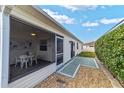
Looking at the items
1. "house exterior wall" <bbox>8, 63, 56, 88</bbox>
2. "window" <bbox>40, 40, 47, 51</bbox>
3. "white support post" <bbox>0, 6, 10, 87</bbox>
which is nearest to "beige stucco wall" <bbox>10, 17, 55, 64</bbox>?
"window" <bbox>40, 40, 47, 51</bbox>

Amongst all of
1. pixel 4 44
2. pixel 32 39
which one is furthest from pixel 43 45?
pixel 4 44

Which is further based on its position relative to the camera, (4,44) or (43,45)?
(43,45)

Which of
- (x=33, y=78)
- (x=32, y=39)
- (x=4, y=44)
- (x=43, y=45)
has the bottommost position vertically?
(x=33, y=78)

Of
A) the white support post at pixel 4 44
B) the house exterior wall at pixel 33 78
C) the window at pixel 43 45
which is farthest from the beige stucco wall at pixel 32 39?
the white support post at pixel 4 44

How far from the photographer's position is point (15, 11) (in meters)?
4.51

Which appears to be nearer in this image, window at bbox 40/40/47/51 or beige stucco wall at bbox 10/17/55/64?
beige stucco wall at bbox 10/17/55/64

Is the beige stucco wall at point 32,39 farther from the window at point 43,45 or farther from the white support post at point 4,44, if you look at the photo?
the white support post at point 4,44

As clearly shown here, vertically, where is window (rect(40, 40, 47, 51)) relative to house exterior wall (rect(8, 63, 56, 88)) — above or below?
above

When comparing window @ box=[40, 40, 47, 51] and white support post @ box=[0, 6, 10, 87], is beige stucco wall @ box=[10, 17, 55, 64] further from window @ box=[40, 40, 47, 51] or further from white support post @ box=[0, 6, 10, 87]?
white support post @ box=[0, 6, 10, 87]

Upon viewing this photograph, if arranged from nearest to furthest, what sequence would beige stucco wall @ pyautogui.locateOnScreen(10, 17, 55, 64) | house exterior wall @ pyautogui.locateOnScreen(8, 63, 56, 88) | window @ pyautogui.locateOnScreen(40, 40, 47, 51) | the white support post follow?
the white support post
house exterior wall @ pyautogui.locateOnScreen(8, 63, 56, 88)
beige stucco wall @ pyautogui.locateOnScreen(10, 17, 55, 64)
window @ pyautogui.locateOnScreen(40, 40, 47, 51)

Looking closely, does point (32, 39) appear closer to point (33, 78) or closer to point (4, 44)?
point (33, 78)

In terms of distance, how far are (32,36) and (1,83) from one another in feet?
25.1
